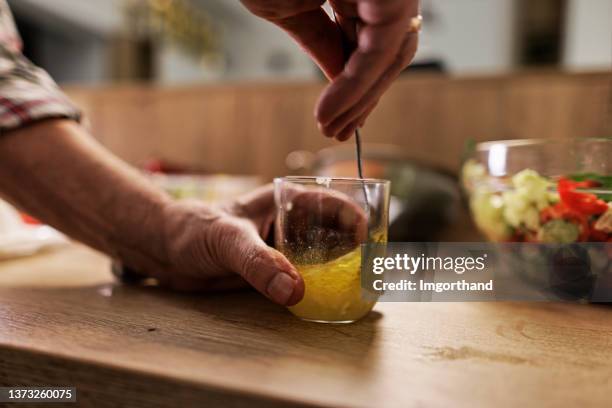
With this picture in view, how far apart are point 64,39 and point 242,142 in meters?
3.58

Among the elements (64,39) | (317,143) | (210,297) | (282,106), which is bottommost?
(210,297)

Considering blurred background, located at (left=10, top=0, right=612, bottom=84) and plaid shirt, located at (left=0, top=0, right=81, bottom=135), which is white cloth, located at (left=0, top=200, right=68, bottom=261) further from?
blurred background, located at (left=10, top=0, right=612, bottom=84)

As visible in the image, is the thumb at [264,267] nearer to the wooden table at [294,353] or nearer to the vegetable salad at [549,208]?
the wooden table at [294,353]

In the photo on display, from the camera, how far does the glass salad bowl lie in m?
0.55

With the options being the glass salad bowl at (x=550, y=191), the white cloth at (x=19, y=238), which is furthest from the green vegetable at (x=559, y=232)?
the white cloth at (x=19, y=238)

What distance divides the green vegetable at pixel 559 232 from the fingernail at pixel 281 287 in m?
0.32

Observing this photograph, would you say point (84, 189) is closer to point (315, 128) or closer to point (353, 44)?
point (353, 44)

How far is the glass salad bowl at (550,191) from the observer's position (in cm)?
55

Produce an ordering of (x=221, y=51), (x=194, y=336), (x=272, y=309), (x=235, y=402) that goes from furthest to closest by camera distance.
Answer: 1. (x=221, y=51)
2. (x=272, y=309)
3. (x=194, y=336)
4. (x=235, y=402)

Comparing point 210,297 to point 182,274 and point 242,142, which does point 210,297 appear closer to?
point 182,274

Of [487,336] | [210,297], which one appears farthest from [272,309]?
[487,336]

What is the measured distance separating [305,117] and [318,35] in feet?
3.53

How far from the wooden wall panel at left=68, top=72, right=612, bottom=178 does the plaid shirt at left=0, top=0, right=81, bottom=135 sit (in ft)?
2.72

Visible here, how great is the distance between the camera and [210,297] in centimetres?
58
